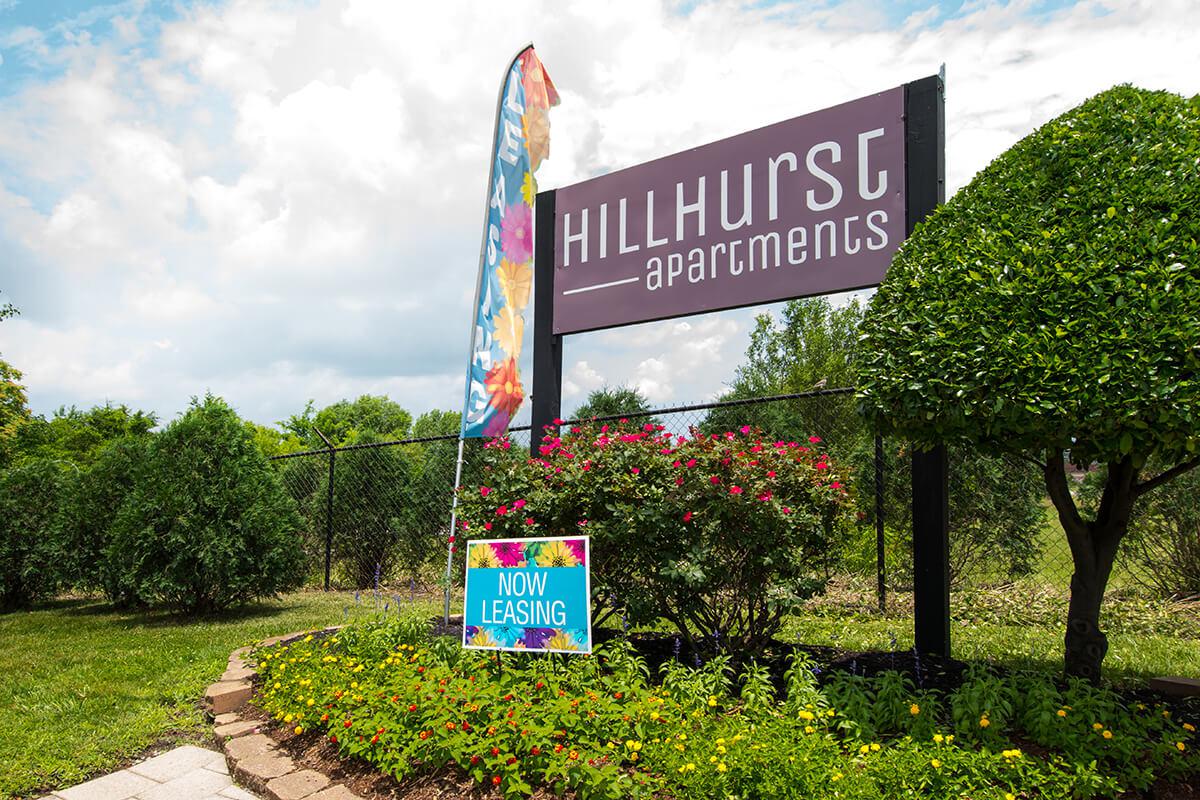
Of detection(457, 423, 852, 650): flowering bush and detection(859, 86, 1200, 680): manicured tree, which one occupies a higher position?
detection(859, 86, 1200, 680): manicured tree

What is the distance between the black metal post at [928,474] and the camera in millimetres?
4062

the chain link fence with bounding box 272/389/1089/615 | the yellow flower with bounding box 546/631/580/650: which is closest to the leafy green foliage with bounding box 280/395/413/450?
the chain link fence with bounding box 272/389/1089/615

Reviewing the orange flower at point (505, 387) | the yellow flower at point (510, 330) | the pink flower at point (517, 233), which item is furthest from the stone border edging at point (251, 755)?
the pink flower at point (517, 233)

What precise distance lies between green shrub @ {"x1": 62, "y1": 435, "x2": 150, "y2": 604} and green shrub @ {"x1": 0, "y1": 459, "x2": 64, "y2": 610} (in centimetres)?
45

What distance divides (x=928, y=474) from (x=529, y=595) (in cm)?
220

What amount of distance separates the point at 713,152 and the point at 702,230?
512mm

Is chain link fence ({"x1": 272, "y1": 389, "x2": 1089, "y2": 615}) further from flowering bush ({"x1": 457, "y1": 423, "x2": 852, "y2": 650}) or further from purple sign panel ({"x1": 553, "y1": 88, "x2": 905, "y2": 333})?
purple sign panel ({"x1": 553, "y1": 88, "x2": 905, "y2": 333})

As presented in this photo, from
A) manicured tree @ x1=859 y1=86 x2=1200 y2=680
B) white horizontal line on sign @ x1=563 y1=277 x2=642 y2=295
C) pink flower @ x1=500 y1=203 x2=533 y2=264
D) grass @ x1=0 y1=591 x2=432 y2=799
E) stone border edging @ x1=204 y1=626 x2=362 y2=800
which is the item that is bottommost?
grass @ x1=0 y1=591 x2=432 y2=799

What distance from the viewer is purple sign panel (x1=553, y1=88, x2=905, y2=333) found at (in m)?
4.32

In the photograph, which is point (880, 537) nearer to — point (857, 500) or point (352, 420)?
point (857, 500)

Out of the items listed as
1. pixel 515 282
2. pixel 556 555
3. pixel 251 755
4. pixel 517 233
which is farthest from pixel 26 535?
pixel 556 555

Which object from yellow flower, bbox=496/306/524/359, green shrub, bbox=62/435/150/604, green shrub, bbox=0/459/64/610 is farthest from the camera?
green shrub, bbox=0/459/64/610

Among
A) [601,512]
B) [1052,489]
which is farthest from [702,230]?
[1052,489]

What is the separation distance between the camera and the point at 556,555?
144 inches
